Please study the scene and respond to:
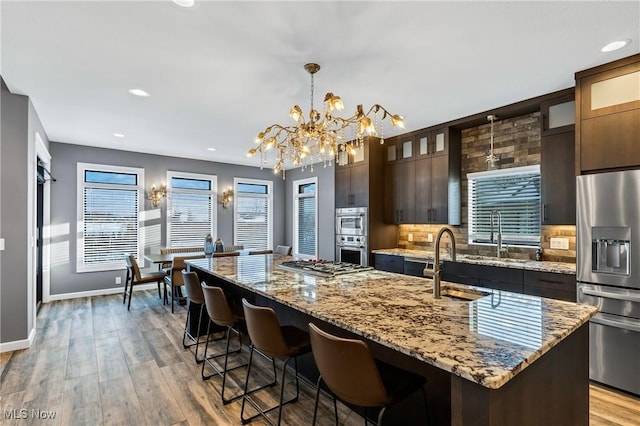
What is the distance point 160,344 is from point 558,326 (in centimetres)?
369

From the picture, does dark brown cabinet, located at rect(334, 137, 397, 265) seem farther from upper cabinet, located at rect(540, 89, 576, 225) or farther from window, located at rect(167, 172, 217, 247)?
window, located at rect(167, 172, 217, 247)

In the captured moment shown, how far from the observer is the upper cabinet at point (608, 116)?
8.89ft

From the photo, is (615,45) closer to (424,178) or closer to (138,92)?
(424,178)

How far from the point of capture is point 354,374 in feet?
4.53

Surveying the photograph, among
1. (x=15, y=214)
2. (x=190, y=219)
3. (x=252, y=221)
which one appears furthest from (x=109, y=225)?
(x=252, y=221)

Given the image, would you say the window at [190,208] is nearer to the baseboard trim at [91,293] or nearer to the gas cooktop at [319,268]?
the baseboard trim at [91,293]

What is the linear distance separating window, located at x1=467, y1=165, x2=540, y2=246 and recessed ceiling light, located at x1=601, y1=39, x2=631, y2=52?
4.76 ft

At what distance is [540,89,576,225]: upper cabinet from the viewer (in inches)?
129

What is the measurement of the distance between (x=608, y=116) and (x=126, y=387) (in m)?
4.69

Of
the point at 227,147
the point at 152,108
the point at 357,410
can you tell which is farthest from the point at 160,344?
the point at 227,147

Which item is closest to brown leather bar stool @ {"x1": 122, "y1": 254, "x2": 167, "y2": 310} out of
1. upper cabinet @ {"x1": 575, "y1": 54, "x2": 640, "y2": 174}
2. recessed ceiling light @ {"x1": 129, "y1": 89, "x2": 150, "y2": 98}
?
recessed ceiling light @ {"x1": 129, "y1": 89, "x2": 150, "y2": 98}

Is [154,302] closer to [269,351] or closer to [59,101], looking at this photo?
[59,101]

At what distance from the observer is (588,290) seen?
2.85 metres

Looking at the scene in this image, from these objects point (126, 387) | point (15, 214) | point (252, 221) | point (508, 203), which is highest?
point (508, 203)
